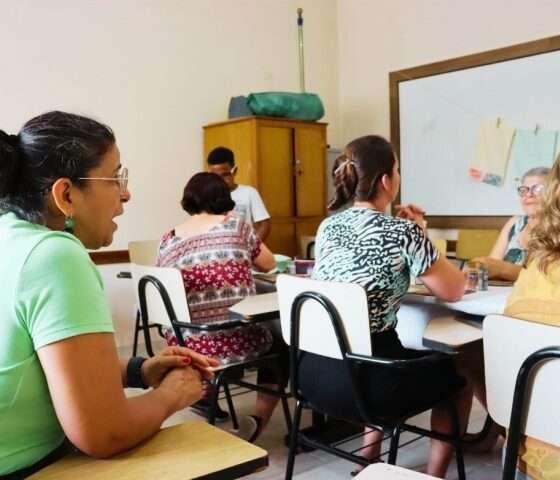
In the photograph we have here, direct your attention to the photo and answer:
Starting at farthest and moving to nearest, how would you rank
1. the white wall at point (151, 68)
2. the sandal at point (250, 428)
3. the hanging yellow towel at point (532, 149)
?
the hanging yellow towel at point (532, 149) → the white wall at point (151, 68) → the sandal at point (250, 428)

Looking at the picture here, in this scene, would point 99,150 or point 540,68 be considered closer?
point 99,150

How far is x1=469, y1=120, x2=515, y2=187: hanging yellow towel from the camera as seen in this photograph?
4.53 metres

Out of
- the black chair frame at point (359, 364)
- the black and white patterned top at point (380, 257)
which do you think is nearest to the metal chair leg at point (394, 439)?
the black chair frame at point (359, 364)

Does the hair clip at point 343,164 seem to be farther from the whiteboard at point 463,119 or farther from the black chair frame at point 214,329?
the whiteboard at point 463,119

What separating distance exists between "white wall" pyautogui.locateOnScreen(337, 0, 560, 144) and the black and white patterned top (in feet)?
10.1

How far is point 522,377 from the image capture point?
1.28 metres

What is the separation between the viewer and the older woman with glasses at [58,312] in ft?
2.99

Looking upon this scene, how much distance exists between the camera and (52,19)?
4133 mm

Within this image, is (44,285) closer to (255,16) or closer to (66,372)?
(66,372)

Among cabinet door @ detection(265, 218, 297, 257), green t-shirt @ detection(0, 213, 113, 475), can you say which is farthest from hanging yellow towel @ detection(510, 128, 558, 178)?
green t-shirt @ detection(0, 213, 113, 475)

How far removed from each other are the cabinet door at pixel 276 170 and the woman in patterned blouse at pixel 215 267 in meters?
2.06

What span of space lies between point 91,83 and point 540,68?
3.10 meters

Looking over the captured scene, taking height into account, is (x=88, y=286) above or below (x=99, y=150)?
below

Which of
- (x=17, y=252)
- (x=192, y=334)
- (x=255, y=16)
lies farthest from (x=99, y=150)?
(x=255, y=16)
